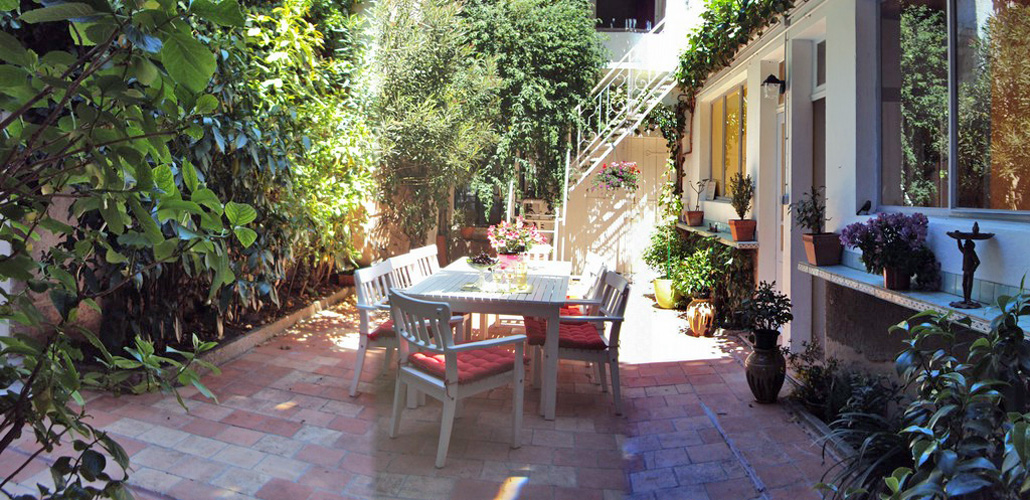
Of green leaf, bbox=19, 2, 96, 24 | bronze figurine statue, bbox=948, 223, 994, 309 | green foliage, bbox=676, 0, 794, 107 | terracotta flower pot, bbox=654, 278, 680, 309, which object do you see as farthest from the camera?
terracotta flower pot, bbox=654, 278, 680, 309

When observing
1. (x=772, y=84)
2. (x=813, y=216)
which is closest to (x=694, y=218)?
(x=772, y=84)

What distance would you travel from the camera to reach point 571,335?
4715 millimetres

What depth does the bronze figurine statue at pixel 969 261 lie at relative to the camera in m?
2.73

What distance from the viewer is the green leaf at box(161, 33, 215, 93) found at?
803 mm

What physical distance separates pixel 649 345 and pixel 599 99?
5.26m

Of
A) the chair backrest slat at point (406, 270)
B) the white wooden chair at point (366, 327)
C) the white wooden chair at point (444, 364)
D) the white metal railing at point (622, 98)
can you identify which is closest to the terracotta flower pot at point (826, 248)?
the white wooden chair at point (444, 364)

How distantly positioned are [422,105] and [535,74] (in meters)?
2.41

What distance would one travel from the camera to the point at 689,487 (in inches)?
131

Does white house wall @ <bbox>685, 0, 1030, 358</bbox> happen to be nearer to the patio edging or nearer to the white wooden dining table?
the white wooden dining table

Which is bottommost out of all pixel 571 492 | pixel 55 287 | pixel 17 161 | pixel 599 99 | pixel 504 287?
pixel 571 492

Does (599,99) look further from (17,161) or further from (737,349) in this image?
(17,161)

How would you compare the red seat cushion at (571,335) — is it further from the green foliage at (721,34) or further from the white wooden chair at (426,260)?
the green foliage at (721,34)

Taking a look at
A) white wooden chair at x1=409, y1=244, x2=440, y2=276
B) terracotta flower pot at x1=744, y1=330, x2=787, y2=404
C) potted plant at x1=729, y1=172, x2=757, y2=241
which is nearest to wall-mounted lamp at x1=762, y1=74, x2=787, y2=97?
potted plant at x1=729, y1=172, x2=757, y2=241

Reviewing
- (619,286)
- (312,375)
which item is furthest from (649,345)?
(312,375)
